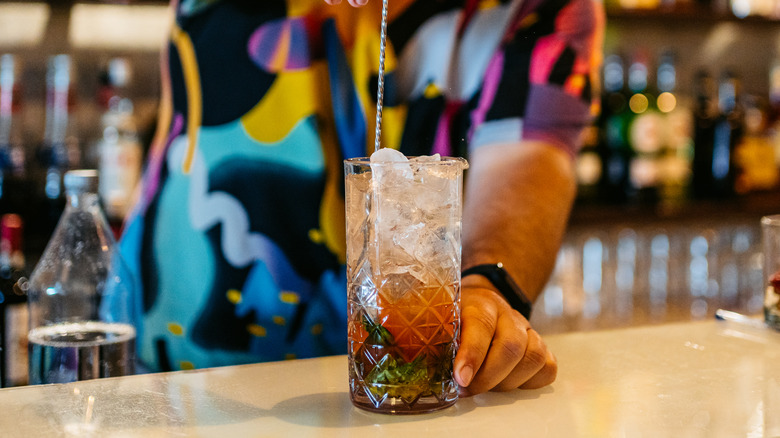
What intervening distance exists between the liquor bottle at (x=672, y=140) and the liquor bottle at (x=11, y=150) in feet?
6.34

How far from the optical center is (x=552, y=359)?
0.73m

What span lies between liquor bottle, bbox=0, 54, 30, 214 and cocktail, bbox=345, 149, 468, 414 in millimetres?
1756

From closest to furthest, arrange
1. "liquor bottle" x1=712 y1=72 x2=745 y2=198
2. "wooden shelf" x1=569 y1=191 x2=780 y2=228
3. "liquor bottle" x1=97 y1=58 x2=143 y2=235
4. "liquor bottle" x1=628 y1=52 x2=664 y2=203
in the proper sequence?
"liquor bottle" x1=97 y1=58 x2=143 y2=235 → "wooden shelf" x1=569 y1=191 x2=780 y2=228 → "liquor bottle" x1=628 y1=52 x2=664 y2=203 → "liquor bottle" x1=712 y1=72 x2=745 y2=198

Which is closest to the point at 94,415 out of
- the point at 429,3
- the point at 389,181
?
the point at 389,181

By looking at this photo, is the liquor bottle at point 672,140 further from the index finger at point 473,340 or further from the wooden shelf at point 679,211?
the index finger at point 473,340

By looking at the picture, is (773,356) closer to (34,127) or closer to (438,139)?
(438,139)

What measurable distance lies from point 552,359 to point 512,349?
0.05 m

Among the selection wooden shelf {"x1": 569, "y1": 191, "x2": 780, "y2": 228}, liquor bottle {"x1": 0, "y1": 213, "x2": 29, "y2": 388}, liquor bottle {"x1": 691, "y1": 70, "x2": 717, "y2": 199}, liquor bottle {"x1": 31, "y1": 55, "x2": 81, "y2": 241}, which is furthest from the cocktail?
liquor bottle {"x1": 691, "y1": 70, "x2": 717, "y2": 199}

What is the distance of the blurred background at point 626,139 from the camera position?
7.23 feet

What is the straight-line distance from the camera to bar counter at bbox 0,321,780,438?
62cm

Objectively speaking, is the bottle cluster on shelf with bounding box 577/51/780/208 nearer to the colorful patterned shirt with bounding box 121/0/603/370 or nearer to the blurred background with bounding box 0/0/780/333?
the blurred background with bounding box 0/0/780/333

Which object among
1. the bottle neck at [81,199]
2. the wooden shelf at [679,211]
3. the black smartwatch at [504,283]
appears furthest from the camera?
the wooden shelf at [679,211]

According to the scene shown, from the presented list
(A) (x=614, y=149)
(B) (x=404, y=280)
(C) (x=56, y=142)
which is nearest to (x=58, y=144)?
(C) (x=56, y=142)

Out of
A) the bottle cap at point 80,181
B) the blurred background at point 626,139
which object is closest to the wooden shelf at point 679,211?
the blurred background at point 626,139
